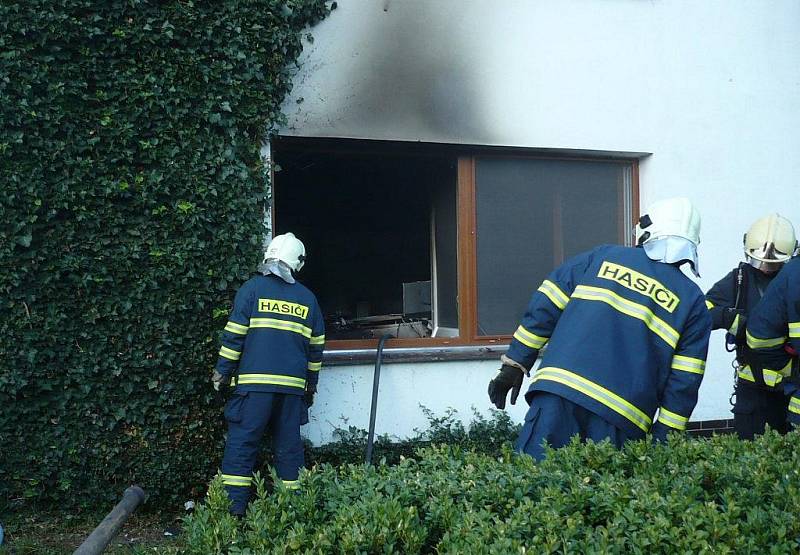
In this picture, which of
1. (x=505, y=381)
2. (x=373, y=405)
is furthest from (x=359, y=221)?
(x=505, y=381)

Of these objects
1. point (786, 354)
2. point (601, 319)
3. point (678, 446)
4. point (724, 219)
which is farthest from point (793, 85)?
point (678, 446)

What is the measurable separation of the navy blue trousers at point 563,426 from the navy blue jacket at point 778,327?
140 centimetres

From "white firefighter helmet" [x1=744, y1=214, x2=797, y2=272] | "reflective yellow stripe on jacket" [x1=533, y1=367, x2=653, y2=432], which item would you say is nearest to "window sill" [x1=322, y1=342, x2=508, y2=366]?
"white firefighter helmet" [x1=744, y1=214, x2=797, y2=272]

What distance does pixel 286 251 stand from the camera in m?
5.20

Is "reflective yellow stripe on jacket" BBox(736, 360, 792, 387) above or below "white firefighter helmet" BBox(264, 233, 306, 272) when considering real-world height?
below

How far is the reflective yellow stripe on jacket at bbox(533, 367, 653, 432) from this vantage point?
11.1 feet

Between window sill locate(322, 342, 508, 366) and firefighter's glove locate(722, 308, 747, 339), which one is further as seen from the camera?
window sill locate(322, 342, 508, 366)

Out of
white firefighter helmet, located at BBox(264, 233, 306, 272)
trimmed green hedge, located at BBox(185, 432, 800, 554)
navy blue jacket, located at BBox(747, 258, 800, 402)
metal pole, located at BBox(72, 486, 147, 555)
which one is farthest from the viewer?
white firefighter helmet, located at BBox(264, 233, 306, 272)

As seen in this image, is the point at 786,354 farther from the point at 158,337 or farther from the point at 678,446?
the point at 158,337

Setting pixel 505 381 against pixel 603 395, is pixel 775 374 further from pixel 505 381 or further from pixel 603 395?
pixel 505 381

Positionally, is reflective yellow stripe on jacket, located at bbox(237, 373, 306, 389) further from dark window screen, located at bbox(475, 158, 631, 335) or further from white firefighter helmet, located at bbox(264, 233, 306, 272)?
dark window screen, located at bbox(475, 158, 631, 335)

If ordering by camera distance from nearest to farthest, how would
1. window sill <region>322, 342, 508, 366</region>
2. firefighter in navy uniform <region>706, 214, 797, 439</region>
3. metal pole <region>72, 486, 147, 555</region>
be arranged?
metal pole <region>72, 486, 147, 555</region> → firefighter in navy uniform <region>706, 214, 797, 439</region> → window sill <region>322, 342, 508, 366</region>

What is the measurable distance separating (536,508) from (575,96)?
4.94 metres

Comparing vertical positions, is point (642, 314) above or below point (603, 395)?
above
